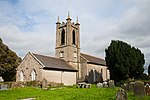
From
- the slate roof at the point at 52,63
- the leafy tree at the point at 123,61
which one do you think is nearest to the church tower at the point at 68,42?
the slate roof at the point at 52,63

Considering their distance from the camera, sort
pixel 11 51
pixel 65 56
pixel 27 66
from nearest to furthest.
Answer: pixel 27 66 → pixel 65 56 → pixel 11 51

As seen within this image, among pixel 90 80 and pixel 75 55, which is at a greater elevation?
pixel 75 55

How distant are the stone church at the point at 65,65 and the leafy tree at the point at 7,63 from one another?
8423mm

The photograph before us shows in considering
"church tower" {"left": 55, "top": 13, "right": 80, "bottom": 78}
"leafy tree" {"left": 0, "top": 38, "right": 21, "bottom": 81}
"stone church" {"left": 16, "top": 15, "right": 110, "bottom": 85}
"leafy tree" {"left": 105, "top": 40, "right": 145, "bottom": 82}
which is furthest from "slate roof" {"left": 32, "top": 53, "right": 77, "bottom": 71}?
"leafy tree" {"left": 0, "top": 38, "right": 21, "bottom": 81}

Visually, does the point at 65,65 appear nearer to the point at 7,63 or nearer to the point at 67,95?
the point at 7,63

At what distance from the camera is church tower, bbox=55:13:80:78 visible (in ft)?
138

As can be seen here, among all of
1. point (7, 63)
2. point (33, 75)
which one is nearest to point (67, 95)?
point (33, 75)

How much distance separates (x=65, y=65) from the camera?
39281mm

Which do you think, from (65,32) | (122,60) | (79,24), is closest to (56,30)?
(65,32)

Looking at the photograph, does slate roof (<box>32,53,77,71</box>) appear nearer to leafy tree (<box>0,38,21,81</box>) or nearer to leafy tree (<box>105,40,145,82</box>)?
leafy tree (<box>105,40,145,82</box>)

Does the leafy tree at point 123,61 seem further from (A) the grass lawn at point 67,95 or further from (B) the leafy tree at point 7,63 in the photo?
(B) the leafy tree at point 7,63

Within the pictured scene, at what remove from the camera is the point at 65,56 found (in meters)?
42.2

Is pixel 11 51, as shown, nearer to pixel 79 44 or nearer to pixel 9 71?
pixel 9 71

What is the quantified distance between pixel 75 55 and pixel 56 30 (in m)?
7.72
